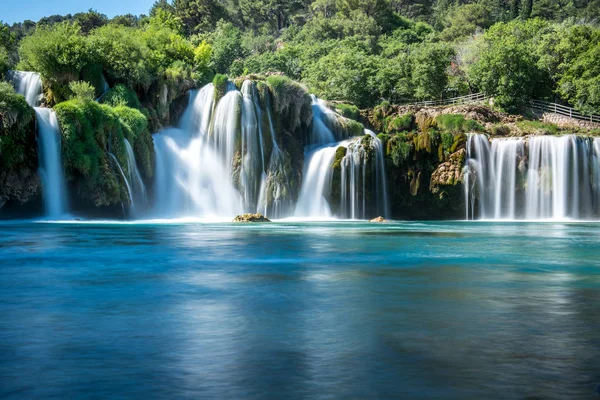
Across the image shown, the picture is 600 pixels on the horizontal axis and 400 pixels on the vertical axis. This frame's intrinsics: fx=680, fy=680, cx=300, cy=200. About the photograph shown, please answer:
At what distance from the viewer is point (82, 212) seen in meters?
35.8

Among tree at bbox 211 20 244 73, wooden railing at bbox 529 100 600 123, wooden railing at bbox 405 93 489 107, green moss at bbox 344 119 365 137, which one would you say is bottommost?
green moss at bbox 344 119 365 137

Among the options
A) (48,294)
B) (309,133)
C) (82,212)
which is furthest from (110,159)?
(48,294)

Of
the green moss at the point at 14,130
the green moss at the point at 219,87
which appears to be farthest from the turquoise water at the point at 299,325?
the green moss at the point at 219,87

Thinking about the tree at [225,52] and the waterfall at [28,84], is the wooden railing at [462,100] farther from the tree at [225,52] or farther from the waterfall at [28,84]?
the waterfall at [28,84]

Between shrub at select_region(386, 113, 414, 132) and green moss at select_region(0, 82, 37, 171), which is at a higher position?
shrub at select_region(386, 113, 414, 132)

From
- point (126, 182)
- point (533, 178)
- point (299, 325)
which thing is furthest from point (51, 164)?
point (533, 178)

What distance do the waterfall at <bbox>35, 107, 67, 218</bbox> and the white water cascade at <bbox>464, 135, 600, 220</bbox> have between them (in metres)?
24.6

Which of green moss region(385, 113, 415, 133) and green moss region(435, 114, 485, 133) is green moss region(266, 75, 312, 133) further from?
green moss region(435, 114, 485, 133)

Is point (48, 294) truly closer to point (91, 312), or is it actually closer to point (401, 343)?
point (91, 312)

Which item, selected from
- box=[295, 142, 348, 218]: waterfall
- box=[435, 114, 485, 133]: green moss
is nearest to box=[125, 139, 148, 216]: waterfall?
box=[295, 142, 348, 218]: waterfall

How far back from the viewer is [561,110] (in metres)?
58.7

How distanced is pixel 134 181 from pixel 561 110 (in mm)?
38623

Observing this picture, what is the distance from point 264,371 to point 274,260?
984 cm

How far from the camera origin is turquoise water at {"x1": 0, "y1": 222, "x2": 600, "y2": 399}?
616cm
